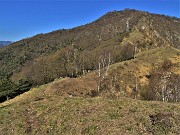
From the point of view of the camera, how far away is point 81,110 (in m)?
28.1

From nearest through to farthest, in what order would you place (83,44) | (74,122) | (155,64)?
1. (74,122)
2. (155,64)
3. (83,44)

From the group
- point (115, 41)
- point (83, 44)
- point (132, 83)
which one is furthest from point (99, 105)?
point (83, 44)

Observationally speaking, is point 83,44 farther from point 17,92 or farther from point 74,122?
point 74,122

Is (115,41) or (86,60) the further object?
(115,41)

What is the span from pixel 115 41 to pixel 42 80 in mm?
46632

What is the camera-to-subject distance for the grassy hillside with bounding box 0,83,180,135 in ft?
81.4

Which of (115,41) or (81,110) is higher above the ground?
(115,41)

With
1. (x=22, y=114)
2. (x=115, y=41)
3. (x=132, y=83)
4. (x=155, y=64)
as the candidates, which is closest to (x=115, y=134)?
(x=22, y=114)

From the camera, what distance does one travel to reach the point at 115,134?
24.0 metres

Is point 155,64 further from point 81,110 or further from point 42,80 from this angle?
point 81,110

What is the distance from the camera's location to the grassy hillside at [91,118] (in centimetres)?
2480

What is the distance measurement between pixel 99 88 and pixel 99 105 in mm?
49876

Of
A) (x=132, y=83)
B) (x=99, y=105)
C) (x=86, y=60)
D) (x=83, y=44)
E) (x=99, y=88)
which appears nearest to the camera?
(x=99, y=105)

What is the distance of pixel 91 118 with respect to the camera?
2659 centimetres
